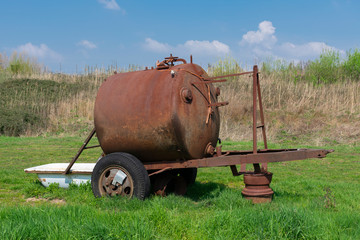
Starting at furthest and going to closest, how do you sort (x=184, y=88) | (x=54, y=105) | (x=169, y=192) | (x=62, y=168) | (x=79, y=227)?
(x=54, y=105) → (x=62, y=168) → (x=169, y=192) → (x=184, y=88) → (x=79, y=227)

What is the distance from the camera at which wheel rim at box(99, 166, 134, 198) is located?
5.67 meters

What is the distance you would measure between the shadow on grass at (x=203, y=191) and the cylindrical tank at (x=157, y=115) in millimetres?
738

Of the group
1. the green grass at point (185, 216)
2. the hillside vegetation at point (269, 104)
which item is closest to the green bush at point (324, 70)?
the hillside vegetation at point (269, 104)

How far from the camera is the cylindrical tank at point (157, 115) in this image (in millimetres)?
5676

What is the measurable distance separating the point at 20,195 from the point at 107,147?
2117 mm

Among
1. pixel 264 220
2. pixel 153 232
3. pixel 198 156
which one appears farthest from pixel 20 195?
pixel 264 220

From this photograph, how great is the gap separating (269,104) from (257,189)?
59.9 feet

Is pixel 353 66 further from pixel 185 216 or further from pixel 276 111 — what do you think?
pixel 185 216

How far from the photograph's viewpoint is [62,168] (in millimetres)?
7613

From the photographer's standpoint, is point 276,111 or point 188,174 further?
point 276,111

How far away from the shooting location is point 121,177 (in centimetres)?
567

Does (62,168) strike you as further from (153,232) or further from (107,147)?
(153,232)

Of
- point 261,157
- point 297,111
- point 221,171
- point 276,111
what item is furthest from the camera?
point 276,111

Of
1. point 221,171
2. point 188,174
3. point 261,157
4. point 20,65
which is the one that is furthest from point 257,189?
point 20,65
